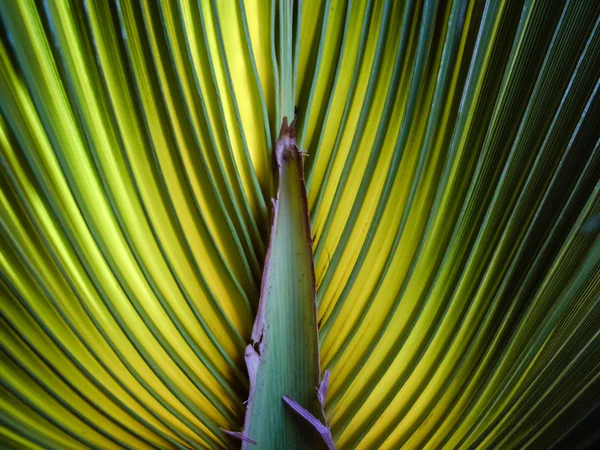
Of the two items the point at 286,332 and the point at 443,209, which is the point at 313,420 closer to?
the point at 286,332

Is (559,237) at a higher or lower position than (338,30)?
lower

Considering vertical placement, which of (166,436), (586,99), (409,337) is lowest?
(166,436)

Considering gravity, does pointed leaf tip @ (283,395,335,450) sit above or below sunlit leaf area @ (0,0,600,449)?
below

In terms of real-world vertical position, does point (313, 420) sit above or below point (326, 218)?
below

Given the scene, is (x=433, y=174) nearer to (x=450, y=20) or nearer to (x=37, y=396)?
(x=450, y=20)

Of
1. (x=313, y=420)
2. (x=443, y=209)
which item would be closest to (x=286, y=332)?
(x=313, y=420)

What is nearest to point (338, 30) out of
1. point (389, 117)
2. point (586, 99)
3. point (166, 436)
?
point (389, 117)
